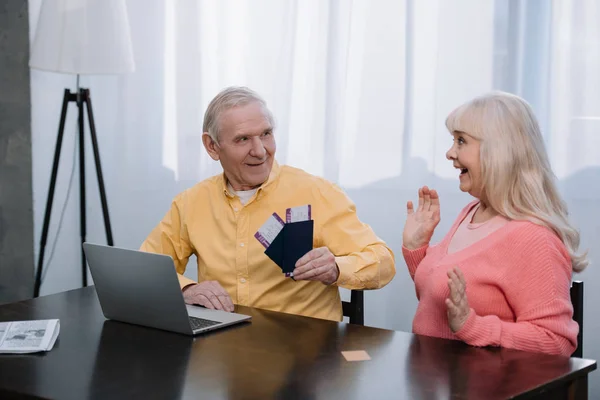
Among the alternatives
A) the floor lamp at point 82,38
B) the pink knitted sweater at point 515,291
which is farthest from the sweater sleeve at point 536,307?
the floor lamp at point 82,38

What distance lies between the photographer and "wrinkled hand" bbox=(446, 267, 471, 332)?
1.91 meters

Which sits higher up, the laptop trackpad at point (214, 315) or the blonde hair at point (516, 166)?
the blonde hair at point (516, 166)

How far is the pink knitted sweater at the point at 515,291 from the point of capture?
1.92 m

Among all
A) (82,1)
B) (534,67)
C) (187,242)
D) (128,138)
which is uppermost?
(82,1)

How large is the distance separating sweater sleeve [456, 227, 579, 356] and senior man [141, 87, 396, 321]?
0.56 meters

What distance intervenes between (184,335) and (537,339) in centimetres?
82

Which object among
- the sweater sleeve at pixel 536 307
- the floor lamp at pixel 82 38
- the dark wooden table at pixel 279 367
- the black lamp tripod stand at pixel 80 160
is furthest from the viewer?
the black lamp tripod stand at pixel 80 160

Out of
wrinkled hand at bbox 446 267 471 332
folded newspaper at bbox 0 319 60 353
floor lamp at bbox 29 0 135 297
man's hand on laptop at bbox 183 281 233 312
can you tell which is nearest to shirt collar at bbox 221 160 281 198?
man's hand on laptop at bbox 183 281 233 312

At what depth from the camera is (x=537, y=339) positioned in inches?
75.9

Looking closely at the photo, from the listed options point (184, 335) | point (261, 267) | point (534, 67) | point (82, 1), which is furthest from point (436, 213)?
point (82, 1)

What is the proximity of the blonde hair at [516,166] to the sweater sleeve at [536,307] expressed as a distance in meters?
0.08

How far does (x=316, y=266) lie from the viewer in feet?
7.44

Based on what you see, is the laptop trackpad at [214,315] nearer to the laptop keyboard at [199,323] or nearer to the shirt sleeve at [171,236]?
the laptop keyboard at [199,323]

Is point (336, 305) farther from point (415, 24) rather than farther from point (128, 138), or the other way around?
point (128, 138)
